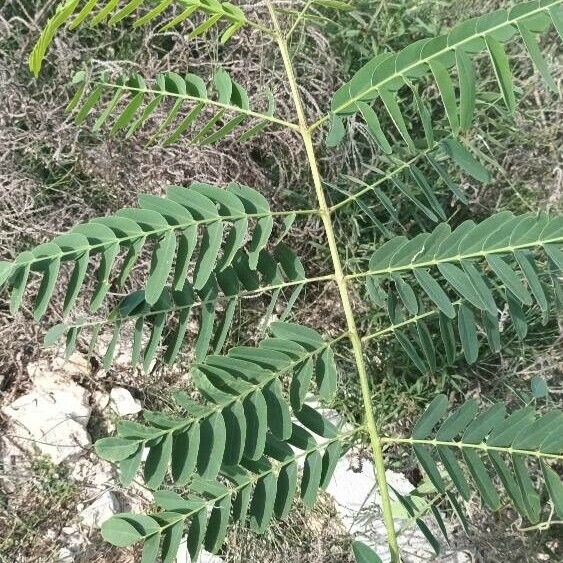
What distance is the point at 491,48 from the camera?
1101mm

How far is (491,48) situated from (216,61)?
136 cm

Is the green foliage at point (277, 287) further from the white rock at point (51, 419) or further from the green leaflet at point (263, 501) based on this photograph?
the white rock at point (51, 419)

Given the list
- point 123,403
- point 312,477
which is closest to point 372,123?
point 312,477

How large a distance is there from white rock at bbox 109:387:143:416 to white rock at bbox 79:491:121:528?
265mm

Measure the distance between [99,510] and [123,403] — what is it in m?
0.35

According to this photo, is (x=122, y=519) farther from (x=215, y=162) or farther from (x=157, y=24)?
(x=157, y=24)

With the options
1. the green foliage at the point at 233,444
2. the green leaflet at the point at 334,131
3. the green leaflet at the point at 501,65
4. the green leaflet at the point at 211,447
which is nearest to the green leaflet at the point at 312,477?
the green foliage at the point at 233,444

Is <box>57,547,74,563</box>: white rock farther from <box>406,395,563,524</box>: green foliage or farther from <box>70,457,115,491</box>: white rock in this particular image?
<box>406,395,563,524</box>: green foliage

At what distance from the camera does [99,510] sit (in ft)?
7.46

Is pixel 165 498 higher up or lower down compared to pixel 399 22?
lower down

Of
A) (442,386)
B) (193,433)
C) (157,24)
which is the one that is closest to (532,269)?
(193,433)

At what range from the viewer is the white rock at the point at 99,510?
7.42 ft

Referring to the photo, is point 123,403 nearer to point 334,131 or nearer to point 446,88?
point 334,131

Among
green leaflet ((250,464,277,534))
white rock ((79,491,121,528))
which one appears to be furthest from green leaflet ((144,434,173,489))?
white rock ((79,491,121,528))
